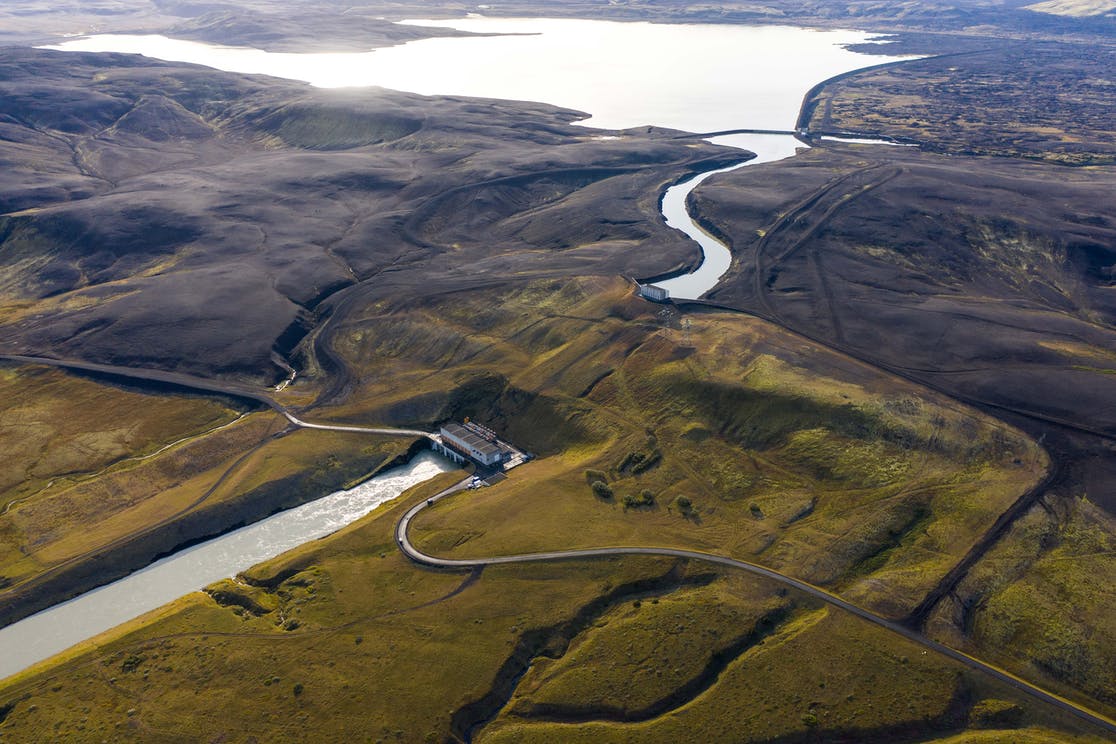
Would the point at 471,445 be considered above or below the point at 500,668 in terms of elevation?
above

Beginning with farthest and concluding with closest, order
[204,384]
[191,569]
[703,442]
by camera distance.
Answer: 1. [204,384]
2. [703,442]
3. [191,569]

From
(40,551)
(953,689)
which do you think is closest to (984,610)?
(953,689)

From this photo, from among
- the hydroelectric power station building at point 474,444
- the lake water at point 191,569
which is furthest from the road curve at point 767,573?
the lake water at point 191,569

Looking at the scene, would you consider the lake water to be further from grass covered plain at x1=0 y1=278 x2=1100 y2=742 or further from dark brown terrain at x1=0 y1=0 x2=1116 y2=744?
grass covered plain at x1=0 y1=278 x2=1100 y2=742

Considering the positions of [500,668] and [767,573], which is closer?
[500,668]

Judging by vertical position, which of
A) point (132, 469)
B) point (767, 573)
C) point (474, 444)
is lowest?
point (132, 469)

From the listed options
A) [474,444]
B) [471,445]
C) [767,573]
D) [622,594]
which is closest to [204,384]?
[471,445]

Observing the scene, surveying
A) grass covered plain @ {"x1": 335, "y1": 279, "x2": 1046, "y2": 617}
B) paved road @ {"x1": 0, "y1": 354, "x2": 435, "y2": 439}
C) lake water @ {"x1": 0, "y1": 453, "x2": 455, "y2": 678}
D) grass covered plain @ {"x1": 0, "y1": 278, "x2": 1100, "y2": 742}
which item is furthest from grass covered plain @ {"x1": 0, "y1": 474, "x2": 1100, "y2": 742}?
paved road @ {"x1": 0, "y1": 354, "x2": 435, "y2": 439}

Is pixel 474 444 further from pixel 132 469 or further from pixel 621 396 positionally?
pixel 132 469
